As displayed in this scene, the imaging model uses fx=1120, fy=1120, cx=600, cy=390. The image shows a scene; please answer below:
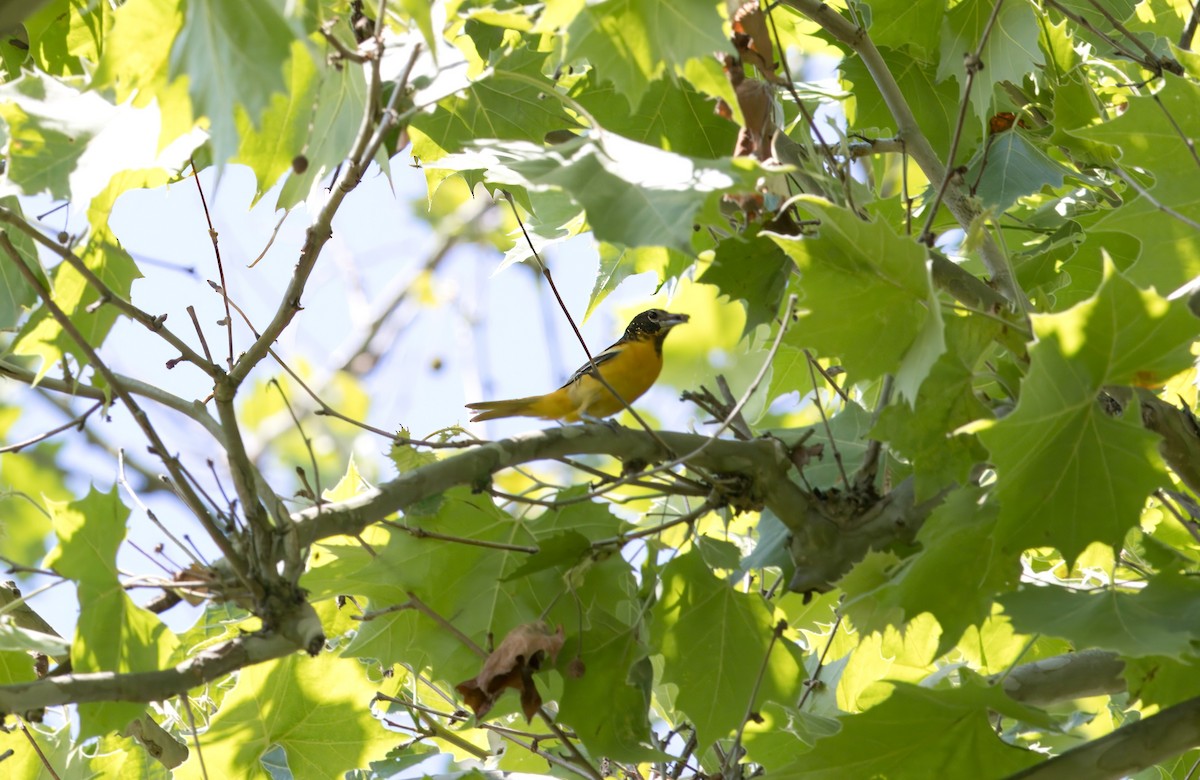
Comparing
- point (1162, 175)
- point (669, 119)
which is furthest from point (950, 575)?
point (669, 119)

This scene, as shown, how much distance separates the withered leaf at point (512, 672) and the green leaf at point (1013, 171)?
1.70 meters

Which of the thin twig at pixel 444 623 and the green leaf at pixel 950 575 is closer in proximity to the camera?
the green leaf at pixel 950 575

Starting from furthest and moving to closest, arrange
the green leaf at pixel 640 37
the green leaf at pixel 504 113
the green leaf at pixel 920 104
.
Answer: the green leaf at pixel 920 104
the green leaf at pixel 504 113
the green leaf at pixel 640 37

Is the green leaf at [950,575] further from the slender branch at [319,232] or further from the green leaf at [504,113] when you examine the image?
the green leaf at [504,113]

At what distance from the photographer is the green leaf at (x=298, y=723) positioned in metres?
2.69

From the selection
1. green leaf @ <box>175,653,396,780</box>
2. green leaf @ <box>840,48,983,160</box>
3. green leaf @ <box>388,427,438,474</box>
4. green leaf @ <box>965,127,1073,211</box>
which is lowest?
green leaf @ <box>175,653,396,780</box>

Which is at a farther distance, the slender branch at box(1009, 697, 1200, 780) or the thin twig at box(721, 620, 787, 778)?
the thin twig at box(721, 620, 787, 778)

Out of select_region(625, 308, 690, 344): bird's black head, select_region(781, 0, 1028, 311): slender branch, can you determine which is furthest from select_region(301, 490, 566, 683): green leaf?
select_region(625, 308, 690, 344): bird's black head

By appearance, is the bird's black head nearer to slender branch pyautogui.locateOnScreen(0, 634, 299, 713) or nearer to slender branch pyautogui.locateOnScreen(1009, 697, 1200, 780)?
slender branch pyautogui.locateOnScreen(1009, 697, 1200, 780)

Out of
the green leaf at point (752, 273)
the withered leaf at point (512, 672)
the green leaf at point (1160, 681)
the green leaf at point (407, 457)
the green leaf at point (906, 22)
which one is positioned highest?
the green leaf at point (906, 22)

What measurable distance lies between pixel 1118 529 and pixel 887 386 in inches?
24.2

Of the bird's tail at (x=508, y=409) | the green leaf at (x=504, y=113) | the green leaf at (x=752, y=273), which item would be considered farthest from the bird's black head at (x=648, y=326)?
the green leaf at (x=752, y=273)

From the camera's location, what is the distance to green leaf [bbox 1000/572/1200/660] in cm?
182

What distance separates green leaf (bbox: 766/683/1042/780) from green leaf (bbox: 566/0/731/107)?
119 centimetres
